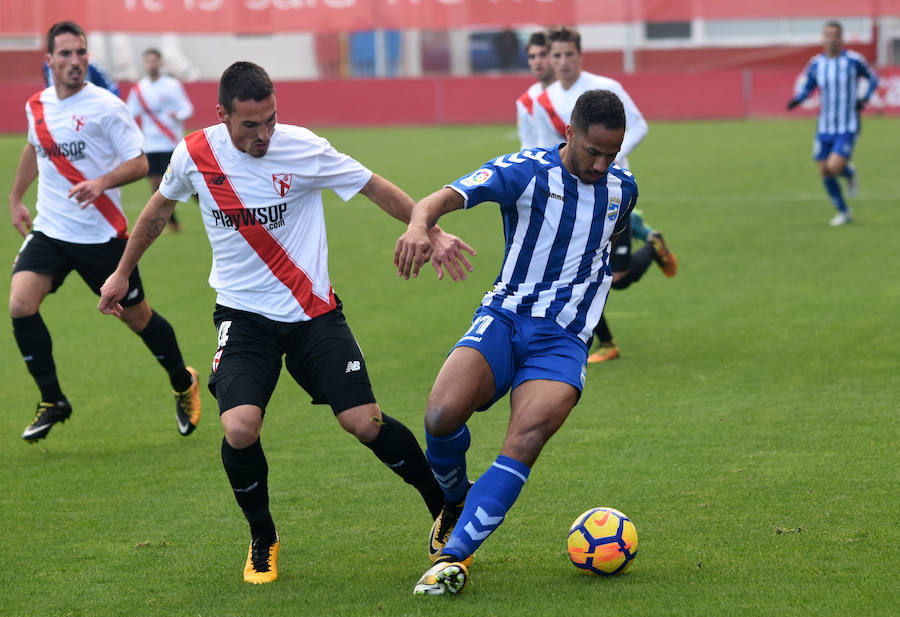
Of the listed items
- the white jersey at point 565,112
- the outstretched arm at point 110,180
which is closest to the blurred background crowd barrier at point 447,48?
the white jersey at point 565,112

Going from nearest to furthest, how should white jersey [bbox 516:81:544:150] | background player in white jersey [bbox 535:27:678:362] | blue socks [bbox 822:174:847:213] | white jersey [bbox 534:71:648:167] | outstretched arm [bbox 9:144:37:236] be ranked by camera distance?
1. outstretched arm [bbox 9:144:37:236]
2. background player in white jersey [bbox 535:27:678:362]
3. white jersey [bbox 534:71:648:167]
4. white jersey [bbox 516:81:544:150]
5. blue socks [bbox 822:174:847:213]

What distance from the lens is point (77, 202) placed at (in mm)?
7137

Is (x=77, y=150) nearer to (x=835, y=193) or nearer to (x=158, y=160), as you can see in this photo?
(x=158, y=160)

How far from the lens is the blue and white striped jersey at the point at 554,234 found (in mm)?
5039

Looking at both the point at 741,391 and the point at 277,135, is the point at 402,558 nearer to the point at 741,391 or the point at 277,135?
the point at 277,135

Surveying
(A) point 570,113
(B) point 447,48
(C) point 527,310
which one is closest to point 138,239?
(C) point 527,310

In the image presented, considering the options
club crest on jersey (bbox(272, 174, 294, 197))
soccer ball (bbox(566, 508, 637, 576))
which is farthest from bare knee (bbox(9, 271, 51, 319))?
soccer ball (bbox(566, 508, 637, 576))

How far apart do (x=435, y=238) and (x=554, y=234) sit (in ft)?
A: 1.76

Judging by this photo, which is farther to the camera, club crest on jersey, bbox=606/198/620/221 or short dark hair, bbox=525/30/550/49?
short dark hair, bbox=525/30/550/49

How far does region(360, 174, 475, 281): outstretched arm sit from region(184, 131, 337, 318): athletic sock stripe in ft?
1.52

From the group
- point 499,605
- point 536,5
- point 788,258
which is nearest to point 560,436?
point 499,605

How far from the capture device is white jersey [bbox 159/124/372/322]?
5.17 meters

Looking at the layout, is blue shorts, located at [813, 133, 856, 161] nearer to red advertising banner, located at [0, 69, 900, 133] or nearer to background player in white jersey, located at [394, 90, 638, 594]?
background player in white jersey, located at [394, 90, 638, 594]

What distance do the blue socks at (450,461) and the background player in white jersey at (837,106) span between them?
11.1 metres
